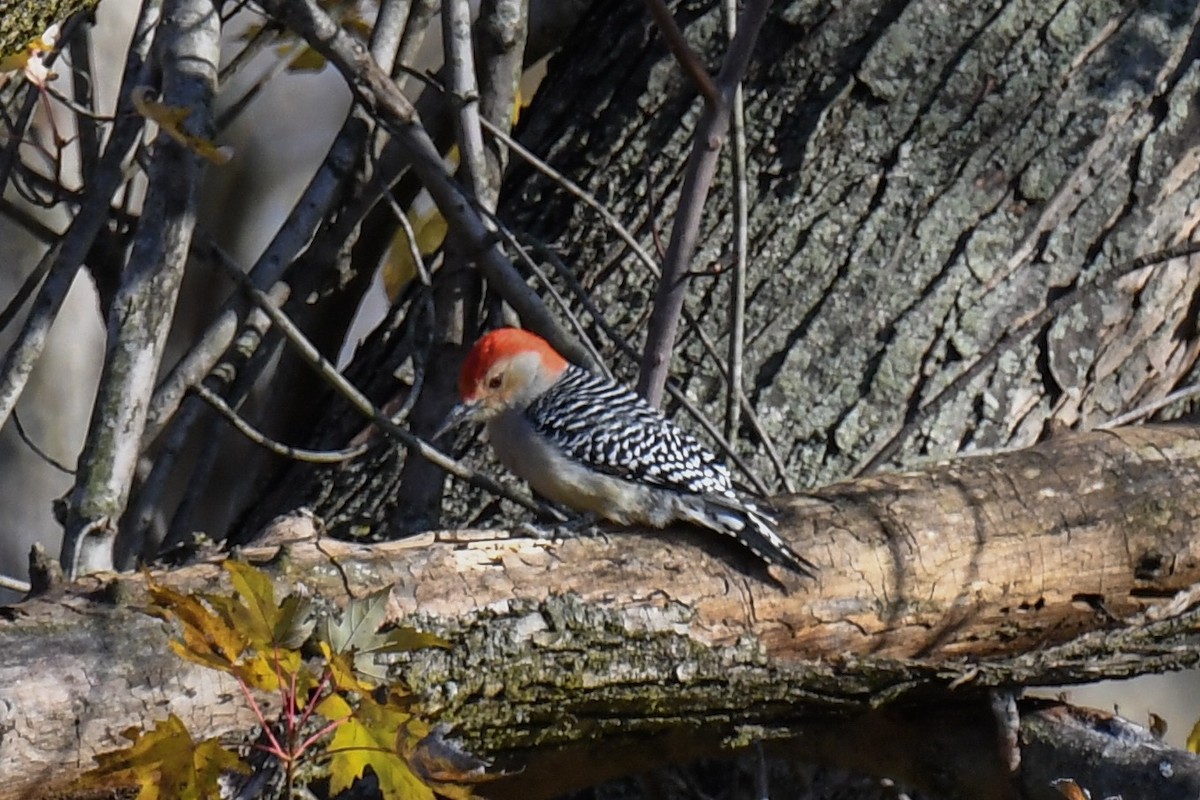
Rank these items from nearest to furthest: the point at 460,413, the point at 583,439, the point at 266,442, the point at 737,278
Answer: the point at 737,278
the point at 266,442
the point at 583,439
the point at 460,413

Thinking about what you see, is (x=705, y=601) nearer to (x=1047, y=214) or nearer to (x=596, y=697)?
(x=596, y=697)

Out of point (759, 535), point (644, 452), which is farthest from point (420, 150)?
point (759, 535)

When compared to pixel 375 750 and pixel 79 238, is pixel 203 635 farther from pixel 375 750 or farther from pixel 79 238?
pixel 79 238

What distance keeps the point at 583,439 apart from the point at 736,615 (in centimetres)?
118

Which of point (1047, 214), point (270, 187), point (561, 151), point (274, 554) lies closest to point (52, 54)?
point (561, 151)

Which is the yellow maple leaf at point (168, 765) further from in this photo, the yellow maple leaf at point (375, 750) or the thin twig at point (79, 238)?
the thin twig at point (79, 238)

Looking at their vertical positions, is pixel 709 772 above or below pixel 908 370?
below

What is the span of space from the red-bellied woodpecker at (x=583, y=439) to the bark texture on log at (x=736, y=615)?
0.33 meters

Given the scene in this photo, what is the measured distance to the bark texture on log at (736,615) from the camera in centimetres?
254

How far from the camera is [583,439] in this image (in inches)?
167

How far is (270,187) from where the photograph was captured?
8.12 metres

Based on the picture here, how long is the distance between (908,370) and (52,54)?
2.68 m

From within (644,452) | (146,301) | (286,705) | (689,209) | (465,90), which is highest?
(465,90)

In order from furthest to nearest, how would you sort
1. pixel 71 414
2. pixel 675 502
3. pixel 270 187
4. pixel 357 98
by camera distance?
pixel 270 187
pixel 71 414
pixel 357 98
pixel 675 502
